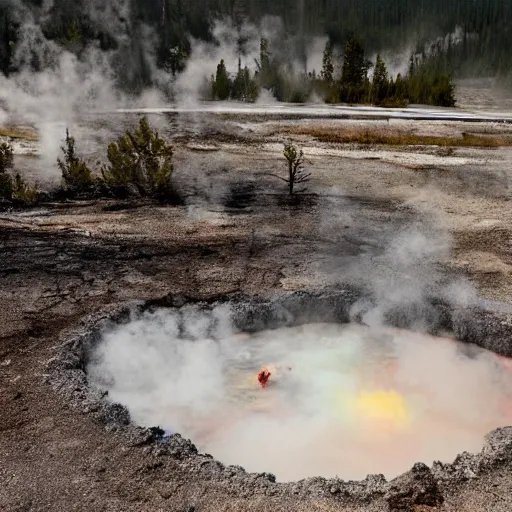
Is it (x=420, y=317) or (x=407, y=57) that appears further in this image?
(x=407, y=57)

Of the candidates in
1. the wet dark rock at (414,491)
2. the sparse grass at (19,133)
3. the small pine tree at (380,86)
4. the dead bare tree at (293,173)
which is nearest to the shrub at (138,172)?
the dead bare tree at (293,173)

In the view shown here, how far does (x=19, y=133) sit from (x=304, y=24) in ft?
193

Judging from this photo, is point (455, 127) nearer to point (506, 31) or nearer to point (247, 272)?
point (247, 272)

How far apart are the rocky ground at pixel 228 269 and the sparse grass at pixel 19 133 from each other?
12.4 feet

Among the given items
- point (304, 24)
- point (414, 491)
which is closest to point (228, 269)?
point (414, 491)

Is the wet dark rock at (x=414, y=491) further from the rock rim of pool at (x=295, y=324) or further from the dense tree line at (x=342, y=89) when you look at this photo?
the dense tree line at (x=342, y=89)

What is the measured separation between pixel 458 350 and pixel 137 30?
46155mm

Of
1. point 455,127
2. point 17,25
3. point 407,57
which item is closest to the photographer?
point 455,127

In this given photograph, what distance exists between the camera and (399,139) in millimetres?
21594

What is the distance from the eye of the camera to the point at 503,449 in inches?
211

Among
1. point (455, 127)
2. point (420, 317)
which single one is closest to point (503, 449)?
point (420, 317)

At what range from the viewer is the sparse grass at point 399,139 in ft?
68.5

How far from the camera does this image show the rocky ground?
4887mm

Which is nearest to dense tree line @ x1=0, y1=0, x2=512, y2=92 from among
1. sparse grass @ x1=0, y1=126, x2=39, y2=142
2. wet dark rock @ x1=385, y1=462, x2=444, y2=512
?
sparse grass @ x1=0, y1=126, x2=39, y2=142
